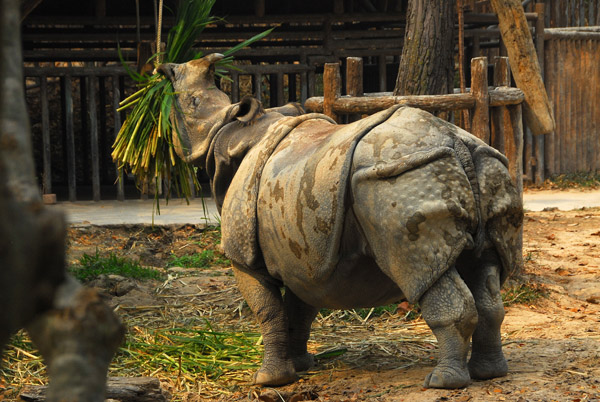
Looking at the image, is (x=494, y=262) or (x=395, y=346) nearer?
(x=494, y=262)

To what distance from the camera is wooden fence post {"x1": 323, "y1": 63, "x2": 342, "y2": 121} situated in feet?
23.7

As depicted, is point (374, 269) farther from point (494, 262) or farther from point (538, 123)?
point (538, 123)

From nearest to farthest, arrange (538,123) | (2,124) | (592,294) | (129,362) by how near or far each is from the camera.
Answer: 1. (2,124)
2. (129,362)
3. (592,294)
4. (538,123)

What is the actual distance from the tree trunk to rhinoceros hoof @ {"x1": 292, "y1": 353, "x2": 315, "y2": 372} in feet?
10.8

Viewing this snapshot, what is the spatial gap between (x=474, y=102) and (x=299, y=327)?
282 cm

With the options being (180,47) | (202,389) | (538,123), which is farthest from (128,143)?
(538,123)

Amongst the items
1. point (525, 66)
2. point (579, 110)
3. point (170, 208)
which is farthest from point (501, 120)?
point (579, 110)

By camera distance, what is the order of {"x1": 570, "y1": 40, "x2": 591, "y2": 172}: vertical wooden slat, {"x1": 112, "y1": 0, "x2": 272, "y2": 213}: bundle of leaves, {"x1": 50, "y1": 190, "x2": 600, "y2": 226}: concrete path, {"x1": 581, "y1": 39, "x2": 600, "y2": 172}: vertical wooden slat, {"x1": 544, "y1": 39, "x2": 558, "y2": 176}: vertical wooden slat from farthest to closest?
{"x1": 581, "y1": 39, "x2": 600, "y2": 172}: vertical wooden slat
{"x1": 570, "y1": 40, "x2": 591, "y2": 172}: vertical wooden slat
{"x1": 544, "y1": 39, "x2": 558, "y2": 176}: vertical wooden slat
{"x1": 50, "y1": 190, "x2": 600, "y2": 226}: concrete path
{"x1": 112, "y1": 0, "x2": 272, "y2": 213}: bundle of leaves

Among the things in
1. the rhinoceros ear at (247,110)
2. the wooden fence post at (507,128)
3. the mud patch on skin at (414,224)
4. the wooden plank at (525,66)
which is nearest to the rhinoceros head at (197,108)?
the rhinoceros ear at (247,110)

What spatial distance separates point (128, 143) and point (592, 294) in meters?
4.05

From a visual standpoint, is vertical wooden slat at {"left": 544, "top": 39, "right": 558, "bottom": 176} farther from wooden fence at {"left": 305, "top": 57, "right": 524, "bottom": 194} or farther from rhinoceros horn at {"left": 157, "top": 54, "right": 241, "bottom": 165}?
rhinoceros horn at {"left": 157, "top": 54, "right": 241, "bottom": 165}

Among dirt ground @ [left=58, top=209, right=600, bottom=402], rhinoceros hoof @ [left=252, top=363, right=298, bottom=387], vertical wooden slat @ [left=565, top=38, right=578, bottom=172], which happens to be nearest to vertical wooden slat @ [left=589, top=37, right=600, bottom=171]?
vertical wooden slat @ [left=565, top=38, right=578, bottom=172]

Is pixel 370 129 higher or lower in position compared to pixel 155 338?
higher

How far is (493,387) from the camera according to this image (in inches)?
179
